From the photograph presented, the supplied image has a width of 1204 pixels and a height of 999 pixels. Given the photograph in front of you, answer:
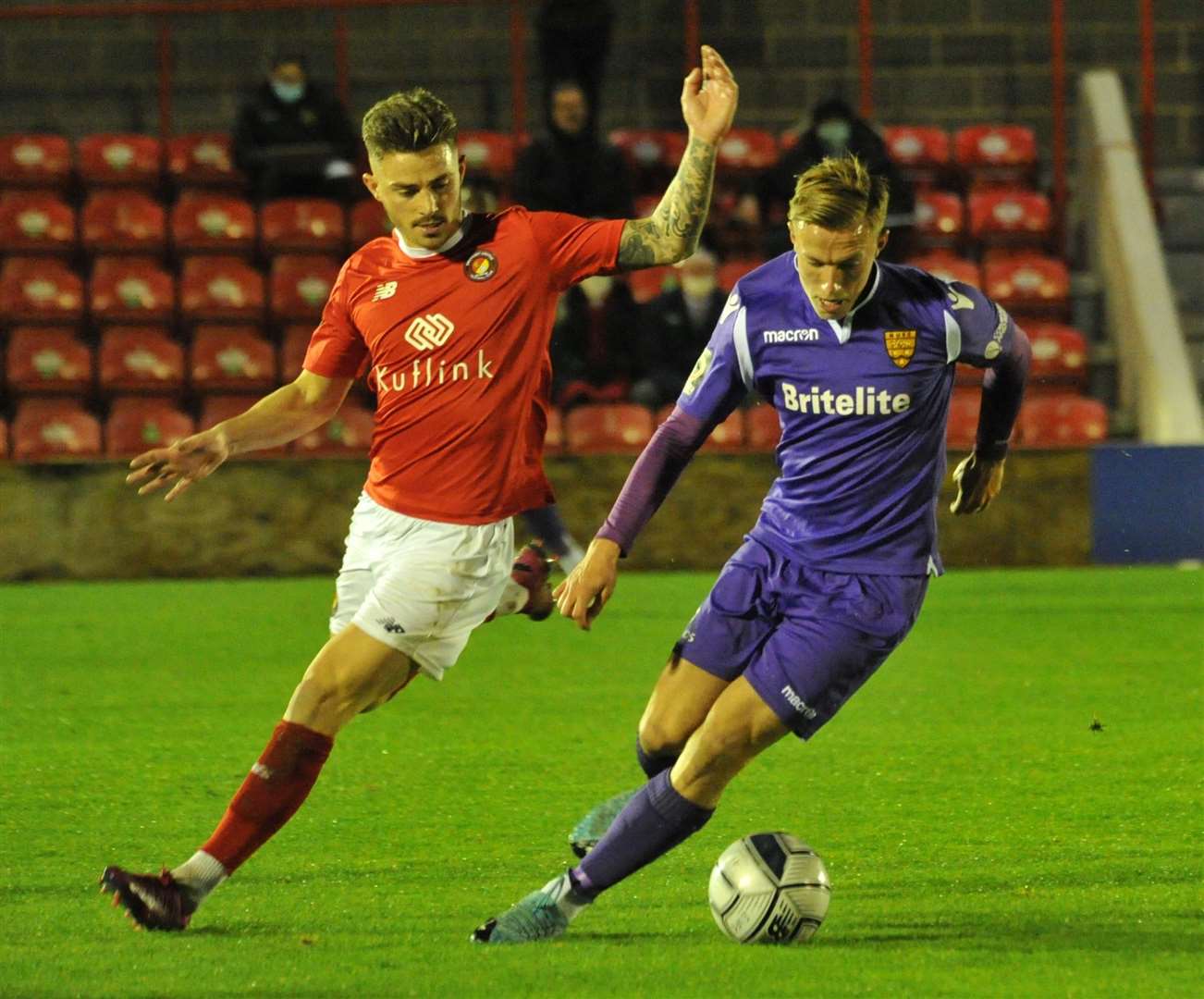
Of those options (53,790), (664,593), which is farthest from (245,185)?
(53,790)

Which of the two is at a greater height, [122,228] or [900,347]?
A: [900,347]

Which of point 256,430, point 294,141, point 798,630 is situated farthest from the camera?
point 294,141

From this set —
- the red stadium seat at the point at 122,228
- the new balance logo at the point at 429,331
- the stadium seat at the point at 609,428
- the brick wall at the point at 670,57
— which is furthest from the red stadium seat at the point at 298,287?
the new balance logo at the point at 429,331

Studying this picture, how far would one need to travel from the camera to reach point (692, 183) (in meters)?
4.59

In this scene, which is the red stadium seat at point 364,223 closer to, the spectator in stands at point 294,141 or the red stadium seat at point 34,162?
the spectator in stands at point 294,141

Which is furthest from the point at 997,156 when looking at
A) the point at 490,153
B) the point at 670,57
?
the point at 490,153

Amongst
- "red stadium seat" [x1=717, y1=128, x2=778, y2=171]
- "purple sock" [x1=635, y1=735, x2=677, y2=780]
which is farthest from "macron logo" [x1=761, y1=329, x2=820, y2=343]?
"red stadium seat" [x1=717, y1=128, x2=778, y2=171]

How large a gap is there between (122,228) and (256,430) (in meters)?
9.31

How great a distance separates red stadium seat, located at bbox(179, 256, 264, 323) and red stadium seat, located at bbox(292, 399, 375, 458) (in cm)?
115

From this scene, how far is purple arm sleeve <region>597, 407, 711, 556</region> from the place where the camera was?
4.30 metres

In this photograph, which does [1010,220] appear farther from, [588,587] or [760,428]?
[588,587]

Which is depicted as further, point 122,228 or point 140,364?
point 122,228

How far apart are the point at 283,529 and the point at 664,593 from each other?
2321mm

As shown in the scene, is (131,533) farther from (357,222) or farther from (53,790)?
(53,790)
